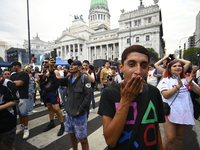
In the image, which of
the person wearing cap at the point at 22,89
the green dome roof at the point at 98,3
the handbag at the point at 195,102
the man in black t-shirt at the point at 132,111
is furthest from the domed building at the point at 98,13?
the man in black t-shirt at the point at 132,111

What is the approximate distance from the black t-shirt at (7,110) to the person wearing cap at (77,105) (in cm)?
81

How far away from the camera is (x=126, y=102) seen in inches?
35.9

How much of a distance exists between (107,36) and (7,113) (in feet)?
189

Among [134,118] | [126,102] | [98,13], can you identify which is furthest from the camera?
[98,13]

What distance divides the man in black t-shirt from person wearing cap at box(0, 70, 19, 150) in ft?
7.35

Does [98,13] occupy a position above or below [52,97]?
above

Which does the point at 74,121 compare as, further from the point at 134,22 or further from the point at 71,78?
the point at 134,22

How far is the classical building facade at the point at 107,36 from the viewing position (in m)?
40.5

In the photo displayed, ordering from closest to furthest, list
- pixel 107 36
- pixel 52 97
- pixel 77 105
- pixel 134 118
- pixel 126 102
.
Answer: pixel 126 102 → pixel 134 118 → pixel 77 105 → pixel 52 97 → pixel 107 36

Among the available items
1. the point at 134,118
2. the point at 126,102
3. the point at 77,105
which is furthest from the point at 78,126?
the point at 126,102

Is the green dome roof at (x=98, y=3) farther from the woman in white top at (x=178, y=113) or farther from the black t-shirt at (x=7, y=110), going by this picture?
the woman in white top at (x=178, y=113)

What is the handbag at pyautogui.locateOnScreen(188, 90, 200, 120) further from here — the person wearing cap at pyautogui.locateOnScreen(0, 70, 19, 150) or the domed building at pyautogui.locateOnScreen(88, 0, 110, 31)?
the domed building at pyautogui.locateOnScreen(88, 0, 110, 31)

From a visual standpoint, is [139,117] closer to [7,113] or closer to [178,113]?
[178,113]

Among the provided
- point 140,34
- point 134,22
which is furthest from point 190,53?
point 134,22
